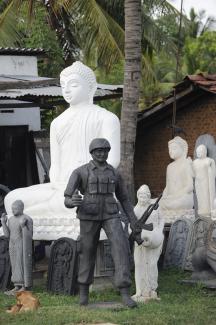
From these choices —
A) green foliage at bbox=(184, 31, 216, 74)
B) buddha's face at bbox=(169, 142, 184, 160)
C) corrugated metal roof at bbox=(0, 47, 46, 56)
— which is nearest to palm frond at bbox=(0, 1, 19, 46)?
corrugated metal roof at bbox=(0, 47, 46, 56)

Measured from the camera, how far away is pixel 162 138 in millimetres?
18531

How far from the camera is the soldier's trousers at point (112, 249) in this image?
370 inches

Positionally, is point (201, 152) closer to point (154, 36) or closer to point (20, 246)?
point (20, 246)

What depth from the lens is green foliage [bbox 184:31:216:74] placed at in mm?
35250

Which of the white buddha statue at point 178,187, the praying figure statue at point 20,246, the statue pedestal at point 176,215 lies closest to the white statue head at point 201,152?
the white buddha statue at point 178,187

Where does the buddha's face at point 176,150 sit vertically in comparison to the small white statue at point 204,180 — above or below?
above

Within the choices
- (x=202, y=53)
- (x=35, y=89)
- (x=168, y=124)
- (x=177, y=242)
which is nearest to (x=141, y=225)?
(x=177, y=242)

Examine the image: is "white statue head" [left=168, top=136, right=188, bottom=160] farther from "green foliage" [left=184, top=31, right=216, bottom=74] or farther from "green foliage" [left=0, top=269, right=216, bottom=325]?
"green foliage" [left=184, top=31, right=216, bottom=74]

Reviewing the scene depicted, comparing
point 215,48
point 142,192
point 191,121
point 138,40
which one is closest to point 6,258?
point 142,192

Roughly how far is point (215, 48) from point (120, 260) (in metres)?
26.7

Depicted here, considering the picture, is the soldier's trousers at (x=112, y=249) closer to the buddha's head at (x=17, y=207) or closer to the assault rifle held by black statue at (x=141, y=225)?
the assault rifle held by black statue at (x=141, y=225)

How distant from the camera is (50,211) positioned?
1130 cm

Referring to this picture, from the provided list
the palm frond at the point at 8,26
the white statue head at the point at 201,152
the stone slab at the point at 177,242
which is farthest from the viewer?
the palm frond at the point at 8,26

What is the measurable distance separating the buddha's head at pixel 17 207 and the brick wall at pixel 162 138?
7.34m
